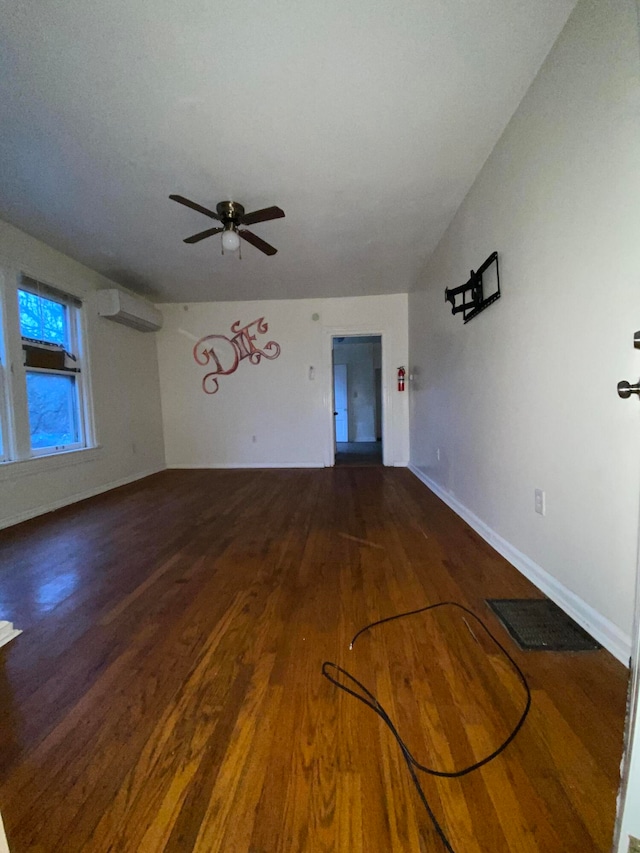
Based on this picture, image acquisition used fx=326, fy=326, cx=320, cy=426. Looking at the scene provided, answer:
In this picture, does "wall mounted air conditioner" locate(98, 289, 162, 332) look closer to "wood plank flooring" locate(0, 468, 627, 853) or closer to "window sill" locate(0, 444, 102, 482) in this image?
"window sill" locate(0, 444, 102, 482)

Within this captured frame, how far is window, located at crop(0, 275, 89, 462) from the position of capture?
283 cm

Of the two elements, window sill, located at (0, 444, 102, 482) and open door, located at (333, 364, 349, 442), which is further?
open door, located at (333, 364, 349, 442)

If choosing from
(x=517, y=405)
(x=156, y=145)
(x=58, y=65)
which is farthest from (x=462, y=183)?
(x=58, y=65)

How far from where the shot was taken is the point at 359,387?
27.0 feet

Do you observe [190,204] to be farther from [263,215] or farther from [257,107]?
[257,107]

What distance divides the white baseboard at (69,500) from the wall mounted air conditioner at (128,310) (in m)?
2.02

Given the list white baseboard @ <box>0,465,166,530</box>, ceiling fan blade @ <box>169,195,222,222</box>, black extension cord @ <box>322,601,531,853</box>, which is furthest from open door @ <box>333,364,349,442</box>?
black extension cord @ <box>322,601,531,853</box>

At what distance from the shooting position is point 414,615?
1.39m

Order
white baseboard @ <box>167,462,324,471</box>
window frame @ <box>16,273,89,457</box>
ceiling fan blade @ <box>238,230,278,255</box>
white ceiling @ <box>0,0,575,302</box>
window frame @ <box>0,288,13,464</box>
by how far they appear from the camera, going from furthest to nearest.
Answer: white baseboard @ <box>167,462,324,471</box>, window frame @ <box>16,273,89,457</box>, window frame @ <box>0,288,13,464</box>, ceiling fan blade @ <box>238,230,278,255</box>, white ceiling @ <box>0,0,575,302</box>

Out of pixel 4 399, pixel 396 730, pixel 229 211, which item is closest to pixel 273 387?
pixel 229 211

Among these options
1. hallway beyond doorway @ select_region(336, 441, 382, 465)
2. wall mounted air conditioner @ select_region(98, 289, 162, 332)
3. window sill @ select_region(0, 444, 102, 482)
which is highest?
wall mounted air conditioner @ select_region(98, 289, 162, 332)

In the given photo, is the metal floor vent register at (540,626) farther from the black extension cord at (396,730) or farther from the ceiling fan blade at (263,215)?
the ceiling fan blade at (263,215)

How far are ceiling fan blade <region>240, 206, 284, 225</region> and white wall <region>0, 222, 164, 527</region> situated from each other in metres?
2.18

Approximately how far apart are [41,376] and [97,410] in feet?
2.23
